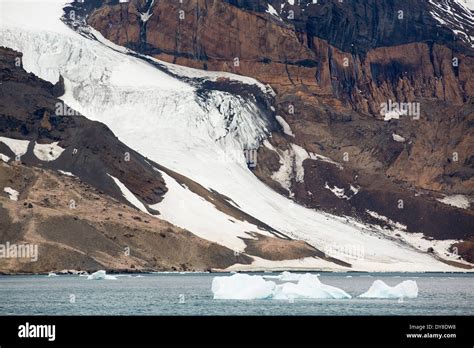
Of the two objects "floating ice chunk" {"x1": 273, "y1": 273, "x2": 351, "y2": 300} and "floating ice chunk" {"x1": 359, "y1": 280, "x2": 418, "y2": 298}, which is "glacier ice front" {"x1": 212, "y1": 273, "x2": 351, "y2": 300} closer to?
"floating ice chunk" {"x1": 273, "y1": 273, "x2": 351, "y2": 300}

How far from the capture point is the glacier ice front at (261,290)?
4577 inches

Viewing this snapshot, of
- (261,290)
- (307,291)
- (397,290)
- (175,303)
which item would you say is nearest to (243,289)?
(261,290)

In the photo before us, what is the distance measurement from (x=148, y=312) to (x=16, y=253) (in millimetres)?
93266

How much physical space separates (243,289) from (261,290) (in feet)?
8.70

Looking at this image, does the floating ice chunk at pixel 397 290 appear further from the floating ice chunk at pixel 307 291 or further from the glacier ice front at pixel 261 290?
the glacier ice front at pixel 261 290

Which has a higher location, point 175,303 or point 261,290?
point 261,290

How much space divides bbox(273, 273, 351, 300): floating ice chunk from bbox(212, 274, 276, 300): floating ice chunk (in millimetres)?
1952

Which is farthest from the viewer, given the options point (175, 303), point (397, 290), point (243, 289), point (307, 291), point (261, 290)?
point (307, 291)

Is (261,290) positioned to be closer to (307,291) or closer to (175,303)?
(307,291)

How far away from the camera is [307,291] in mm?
121375
